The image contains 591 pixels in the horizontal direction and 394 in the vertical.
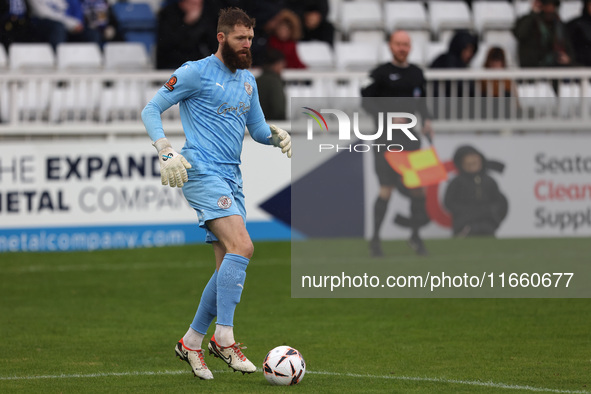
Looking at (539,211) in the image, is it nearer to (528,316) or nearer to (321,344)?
(528,316)

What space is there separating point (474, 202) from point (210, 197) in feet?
24.3

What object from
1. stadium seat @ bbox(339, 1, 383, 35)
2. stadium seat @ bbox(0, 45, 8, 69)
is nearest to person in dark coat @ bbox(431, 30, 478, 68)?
stadium seat @ bbox(339, 1, 383, 35)

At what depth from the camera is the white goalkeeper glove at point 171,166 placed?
6609 millimetres

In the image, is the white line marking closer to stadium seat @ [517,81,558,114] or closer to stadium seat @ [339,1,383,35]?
stadium seat @ [517,81,558,114]

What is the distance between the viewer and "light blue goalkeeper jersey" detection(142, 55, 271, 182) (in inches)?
273

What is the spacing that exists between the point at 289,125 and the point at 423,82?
2.46m

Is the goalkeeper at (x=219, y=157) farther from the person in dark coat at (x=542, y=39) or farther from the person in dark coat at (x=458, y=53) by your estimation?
the person in dark coat at (x=542, y=39)

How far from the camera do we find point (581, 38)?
1792 centimetres

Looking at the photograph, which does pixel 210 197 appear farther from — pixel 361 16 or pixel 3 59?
pixel 361 16

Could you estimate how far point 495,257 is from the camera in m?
13.0

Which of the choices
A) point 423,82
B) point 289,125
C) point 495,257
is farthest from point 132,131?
point 495,257

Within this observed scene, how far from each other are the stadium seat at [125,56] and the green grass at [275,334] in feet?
15.2

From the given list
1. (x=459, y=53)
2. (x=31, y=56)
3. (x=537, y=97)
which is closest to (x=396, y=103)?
(x=537, y=97)

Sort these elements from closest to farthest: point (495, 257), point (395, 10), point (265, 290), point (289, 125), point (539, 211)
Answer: point (265, 290) < point (495, 257) < point (539, 211) < point (289, 125) < point (395, 10)
